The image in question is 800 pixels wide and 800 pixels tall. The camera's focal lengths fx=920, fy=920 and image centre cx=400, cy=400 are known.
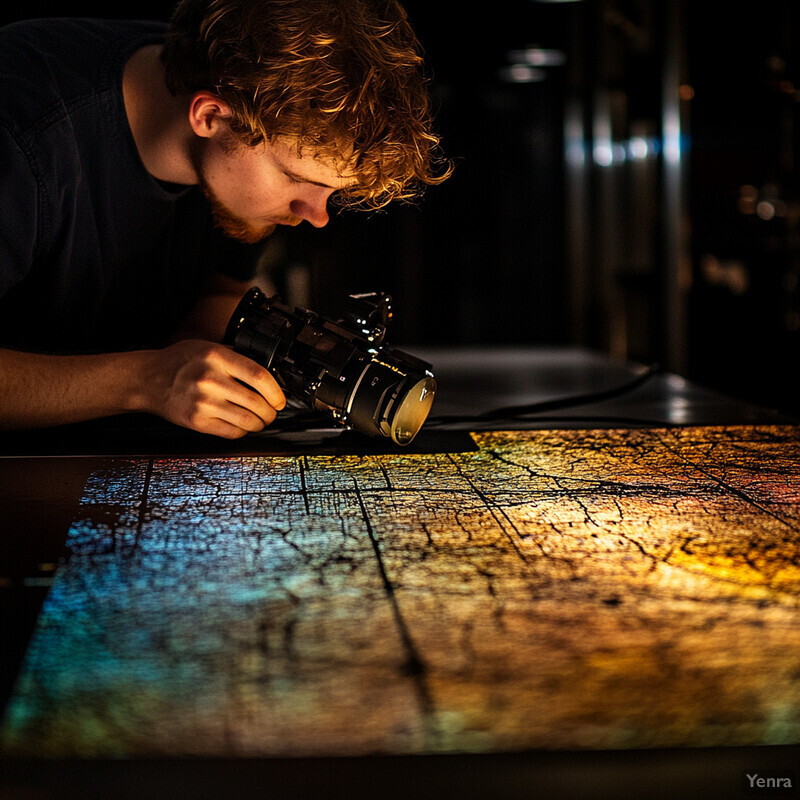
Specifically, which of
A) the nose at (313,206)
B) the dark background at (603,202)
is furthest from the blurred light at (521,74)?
the nose at (313,206)

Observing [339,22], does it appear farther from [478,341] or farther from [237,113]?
[478,341]

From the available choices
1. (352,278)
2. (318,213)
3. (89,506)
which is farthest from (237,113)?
(352,278)

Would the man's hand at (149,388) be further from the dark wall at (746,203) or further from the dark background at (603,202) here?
the dark wall at (746,203)

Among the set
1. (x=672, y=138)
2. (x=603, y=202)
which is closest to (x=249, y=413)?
(x=672, y=138)

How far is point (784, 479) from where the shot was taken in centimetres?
80

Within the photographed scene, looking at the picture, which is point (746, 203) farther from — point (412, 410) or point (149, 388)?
point (149, 388)

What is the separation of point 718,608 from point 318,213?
67 centimetres

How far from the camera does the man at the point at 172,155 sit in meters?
0.91

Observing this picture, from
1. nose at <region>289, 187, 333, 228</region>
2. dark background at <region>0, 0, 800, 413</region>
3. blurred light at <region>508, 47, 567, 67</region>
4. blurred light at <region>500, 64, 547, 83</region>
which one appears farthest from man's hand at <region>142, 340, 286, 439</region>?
blurred light at <region>500, 64, 547, 83</region>

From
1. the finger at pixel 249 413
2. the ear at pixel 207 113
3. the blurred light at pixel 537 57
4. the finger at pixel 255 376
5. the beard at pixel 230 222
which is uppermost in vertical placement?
the blurred light at pixel 537 57

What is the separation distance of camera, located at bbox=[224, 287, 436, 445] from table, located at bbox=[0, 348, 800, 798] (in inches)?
1.8

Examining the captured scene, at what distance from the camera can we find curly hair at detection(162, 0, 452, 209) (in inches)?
36.7

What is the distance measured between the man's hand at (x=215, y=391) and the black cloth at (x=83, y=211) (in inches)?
7.7

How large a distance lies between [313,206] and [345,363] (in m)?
0.22
